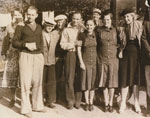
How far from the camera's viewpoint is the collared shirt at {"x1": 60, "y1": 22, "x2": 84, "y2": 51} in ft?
8.27

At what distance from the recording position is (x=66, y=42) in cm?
254

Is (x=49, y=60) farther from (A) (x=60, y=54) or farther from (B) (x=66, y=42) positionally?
(B) (x=66, y=42)

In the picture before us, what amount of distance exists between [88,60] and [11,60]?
79cm

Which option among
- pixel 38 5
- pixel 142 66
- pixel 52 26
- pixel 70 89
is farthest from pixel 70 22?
pixel 142 66

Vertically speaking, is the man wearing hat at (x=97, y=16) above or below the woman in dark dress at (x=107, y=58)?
above

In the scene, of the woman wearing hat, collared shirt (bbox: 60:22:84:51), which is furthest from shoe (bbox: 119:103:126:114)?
collared shirt (bbox: 60:22:84:51)

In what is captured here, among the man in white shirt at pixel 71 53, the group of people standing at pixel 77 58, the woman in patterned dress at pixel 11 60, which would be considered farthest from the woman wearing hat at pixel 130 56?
the woman in patterned dress at pixel 11 60

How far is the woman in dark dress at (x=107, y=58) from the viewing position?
2.47 metres

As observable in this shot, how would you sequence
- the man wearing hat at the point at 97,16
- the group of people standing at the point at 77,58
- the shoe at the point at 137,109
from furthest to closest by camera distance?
the man wearing hat at the point at 97,16, the shoe at the point at 137,109, the group of people standing at the point at 77,58

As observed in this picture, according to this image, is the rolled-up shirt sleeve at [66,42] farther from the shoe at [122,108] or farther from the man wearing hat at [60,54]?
the shoe at [122,108]

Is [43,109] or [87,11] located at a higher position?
[87,11]

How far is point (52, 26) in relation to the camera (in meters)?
2.56

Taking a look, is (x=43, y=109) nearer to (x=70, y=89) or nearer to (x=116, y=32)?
(x=70, y=89)

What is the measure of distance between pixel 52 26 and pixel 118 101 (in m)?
1.03
